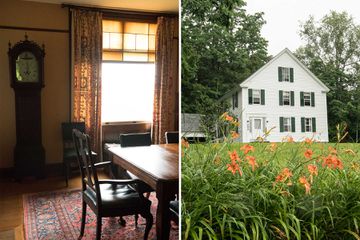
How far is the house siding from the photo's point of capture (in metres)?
1.26

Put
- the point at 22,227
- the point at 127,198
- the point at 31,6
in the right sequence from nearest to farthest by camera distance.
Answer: the point at 31,6
the point at 22,227
the point at 127,198

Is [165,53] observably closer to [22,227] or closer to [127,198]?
[127,198]

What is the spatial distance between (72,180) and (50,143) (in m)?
0.20

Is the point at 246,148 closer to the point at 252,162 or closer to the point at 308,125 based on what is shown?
the point at 252,162

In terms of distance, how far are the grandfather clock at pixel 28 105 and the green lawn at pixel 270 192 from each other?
0.46 meters

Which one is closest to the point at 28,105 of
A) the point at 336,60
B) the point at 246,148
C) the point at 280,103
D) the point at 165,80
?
the point at 165,80

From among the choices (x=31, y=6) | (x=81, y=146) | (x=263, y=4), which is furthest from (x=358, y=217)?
(x=31, y=6)

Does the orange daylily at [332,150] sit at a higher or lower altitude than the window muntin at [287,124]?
lower

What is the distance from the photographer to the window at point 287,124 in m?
1.26

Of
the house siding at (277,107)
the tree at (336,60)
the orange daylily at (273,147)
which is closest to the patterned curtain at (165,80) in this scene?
the house siding at (277,107)

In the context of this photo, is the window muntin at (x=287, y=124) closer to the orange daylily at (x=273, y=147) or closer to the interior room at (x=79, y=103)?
the orange daylily at (x=273, y=147)

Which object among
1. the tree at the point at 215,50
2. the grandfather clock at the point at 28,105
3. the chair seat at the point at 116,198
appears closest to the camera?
the grandfather clock at the point at 28,105

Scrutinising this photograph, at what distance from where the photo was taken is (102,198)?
54.9 inches

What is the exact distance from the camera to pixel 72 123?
1.24 m
